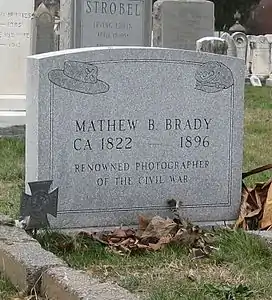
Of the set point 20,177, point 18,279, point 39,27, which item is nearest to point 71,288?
point 18,279

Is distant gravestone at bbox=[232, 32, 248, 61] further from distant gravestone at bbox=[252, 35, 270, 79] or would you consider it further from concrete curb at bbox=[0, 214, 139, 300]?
concrete curb at bbox=[0, 214, 139, 300]

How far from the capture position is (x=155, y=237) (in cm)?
458

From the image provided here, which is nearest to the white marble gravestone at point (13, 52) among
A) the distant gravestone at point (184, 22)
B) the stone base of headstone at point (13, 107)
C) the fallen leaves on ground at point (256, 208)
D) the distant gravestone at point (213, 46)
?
the stone base of headstone at point (13, 107)

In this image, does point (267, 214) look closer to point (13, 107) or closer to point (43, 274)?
point (43, 274)

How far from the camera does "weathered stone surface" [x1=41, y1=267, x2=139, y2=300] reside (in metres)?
3.33

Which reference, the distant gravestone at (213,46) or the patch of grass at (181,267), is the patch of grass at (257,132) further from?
the patch of grass at (181,267)

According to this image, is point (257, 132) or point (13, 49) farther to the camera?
point (257, 132)

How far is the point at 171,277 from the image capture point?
3.98 m

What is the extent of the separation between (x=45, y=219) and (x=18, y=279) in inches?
27.2

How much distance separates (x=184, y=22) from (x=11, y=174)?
244 inches

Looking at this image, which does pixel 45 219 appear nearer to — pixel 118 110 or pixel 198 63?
pixel 118 110

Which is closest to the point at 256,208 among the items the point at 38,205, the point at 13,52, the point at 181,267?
the point at 181,267

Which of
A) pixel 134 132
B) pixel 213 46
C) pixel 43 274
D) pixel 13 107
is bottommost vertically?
pixel 43 274

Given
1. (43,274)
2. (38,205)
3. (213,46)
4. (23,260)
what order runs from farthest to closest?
(213,46)
(38,205)
(23,260)
(43,274)
